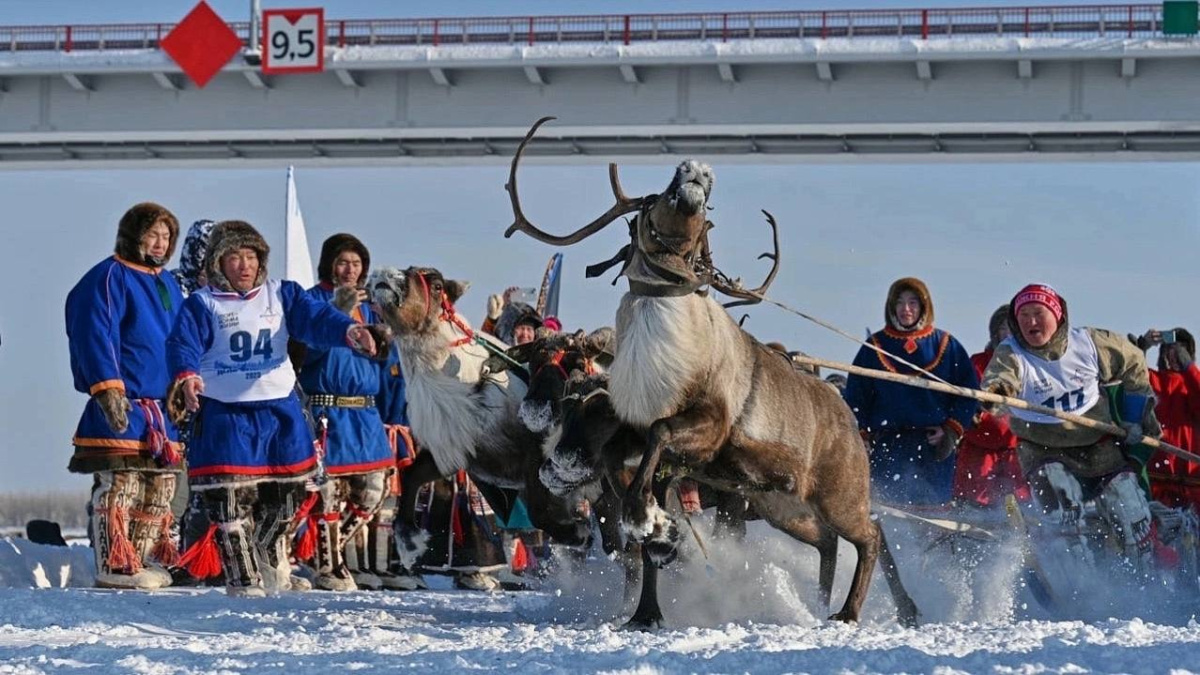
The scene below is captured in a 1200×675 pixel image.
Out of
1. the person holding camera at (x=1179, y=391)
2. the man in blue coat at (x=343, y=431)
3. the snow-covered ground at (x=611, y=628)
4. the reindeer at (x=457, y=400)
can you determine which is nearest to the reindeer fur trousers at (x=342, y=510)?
the man in blue coat at (x=343, y=431)

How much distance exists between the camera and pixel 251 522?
9992 millimetres

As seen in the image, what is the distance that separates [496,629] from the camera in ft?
26.4

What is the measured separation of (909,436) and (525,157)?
21875 millimetres

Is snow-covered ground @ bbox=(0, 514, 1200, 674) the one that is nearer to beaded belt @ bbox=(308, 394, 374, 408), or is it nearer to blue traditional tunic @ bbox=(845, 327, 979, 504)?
beaded belt @ bbox=(308, 394, 374, 408)

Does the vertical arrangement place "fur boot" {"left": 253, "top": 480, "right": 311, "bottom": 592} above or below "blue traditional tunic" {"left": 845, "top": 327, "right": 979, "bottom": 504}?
below

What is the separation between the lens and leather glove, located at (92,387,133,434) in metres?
9.97

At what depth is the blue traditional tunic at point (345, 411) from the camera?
11078 mm

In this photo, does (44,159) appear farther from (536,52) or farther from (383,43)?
(536,52)

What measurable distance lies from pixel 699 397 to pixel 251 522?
9.48 feet

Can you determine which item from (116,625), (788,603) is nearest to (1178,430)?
(788,603)

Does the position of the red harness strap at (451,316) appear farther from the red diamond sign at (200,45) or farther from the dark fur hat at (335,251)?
the red diamond sign at (200,45)

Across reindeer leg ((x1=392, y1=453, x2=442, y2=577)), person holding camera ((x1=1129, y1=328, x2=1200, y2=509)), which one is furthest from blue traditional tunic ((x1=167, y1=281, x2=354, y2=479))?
person holding camera ((x1=1129, y1=328, x2=1200, y2=509))

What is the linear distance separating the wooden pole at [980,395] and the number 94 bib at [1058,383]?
Result: 239 mm

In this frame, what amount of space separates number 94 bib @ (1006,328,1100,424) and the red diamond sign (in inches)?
916
